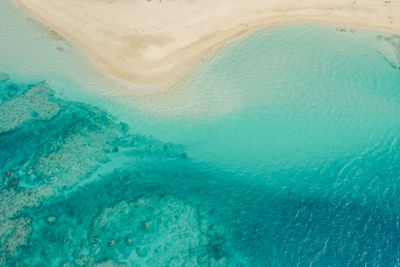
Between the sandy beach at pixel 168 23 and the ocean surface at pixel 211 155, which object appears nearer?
the ocean surface at pixel 211 155

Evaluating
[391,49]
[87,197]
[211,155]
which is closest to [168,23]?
[211,155]

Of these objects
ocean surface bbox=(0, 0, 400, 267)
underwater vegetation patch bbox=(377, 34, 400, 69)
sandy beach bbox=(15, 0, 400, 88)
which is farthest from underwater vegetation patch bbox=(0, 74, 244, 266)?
underwater vegetation patch bbox=(377, 34, 400, 69)

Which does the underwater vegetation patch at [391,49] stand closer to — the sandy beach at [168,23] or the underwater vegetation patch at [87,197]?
the sandy beach at [168,23]

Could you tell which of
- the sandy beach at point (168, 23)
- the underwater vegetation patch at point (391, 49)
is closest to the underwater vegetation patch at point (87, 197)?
the sandy beach at point (168, 23)

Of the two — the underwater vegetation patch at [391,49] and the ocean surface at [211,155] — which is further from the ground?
the underwater vegetation patch at [391,49]

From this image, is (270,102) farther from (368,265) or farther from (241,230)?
(368,265)

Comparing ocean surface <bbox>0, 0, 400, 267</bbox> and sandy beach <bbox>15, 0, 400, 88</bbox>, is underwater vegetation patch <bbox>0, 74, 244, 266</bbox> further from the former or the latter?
sandy beach <bbox>15, 0, 400, 88</bbox>

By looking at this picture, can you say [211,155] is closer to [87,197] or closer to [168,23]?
[87,197]
